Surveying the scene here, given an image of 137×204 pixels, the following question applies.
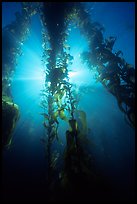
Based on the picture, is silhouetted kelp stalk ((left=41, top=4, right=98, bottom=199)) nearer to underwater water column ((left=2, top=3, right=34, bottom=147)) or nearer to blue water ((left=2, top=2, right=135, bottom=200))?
underwater water column ((left=2, top=3, right=34, bottom=147))

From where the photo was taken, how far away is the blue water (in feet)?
31.5

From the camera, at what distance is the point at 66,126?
42.0 feet

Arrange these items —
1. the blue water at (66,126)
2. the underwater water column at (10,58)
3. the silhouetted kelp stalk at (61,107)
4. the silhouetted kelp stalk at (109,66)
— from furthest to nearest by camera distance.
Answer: the blue water at (66,126)
the underwater water column at (10,58)
the silhouetted kelp stalk at (109,66)
the silhouetted kelp stalk at (61,107)

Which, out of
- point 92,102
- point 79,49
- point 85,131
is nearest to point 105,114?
point 92,102

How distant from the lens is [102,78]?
5.01 m

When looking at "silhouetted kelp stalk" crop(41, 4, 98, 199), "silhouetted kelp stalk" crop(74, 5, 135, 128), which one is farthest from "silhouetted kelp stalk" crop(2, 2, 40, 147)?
"silhouetted kelp stalk" crop(74, 5, 135, 128)

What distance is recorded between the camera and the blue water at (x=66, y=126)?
961cm

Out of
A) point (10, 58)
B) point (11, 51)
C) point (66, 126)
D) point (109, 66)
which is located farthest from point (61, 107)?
point (66, 126)

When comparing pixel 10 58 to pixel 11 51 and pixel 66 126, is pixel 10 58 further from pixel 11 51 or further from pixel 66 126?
pixel 66 126

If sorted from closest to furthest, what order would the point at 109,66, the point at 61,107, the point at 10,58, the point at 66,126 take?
the point at 61,107 < the point at 109,66 < the point at 10,58 < the point at 66,126

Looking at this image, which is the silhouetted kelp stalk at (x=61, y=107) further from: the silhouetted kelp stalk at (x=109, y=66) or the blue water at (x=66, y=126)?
the blue water at (x=66, y=126)

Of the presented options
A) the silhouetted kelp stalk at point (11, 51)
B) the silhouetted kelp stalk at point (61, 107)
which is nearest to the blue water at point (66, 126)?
the silhouetted kelp stalk at point (11, 51)

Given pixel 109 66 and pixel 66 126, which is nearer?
pixel 109 66

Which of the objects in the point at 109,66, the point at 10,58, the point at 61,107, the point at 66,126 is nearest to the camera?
the point at 61,107
